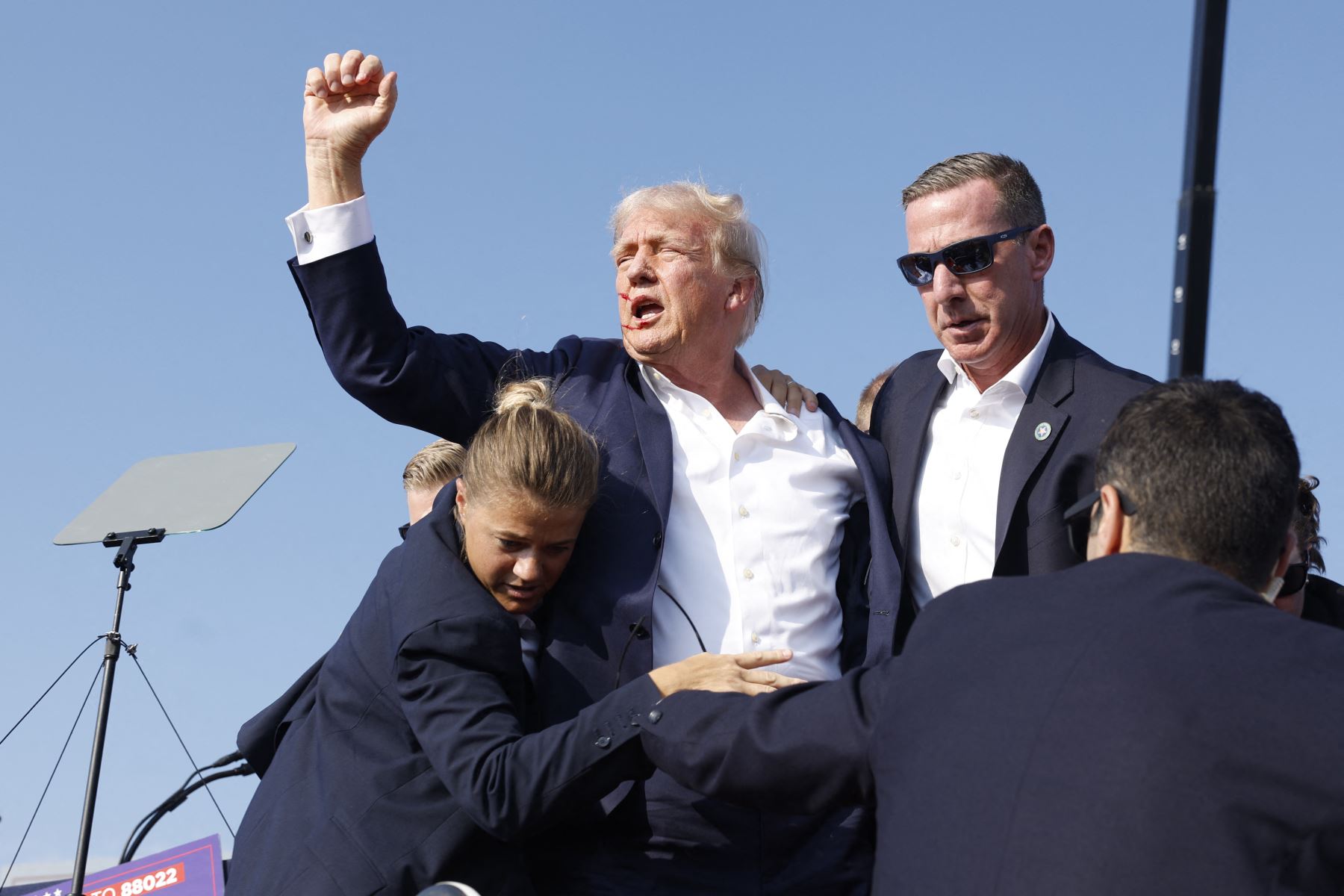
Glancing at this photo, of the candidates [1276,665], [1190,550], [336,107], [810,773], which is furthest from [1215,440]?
[336,107]

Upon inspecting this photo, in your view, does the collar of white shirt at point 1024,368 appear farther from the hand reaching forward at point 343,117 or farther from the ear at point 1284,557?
the hand reaching forward at point 343,117

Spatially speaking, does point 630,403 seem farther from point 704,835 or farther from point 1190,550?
point 1190,550

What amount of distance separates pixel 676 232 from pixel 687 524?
893 mm

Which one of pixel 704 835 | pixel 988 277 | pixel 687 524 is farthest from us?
pixel 988 277

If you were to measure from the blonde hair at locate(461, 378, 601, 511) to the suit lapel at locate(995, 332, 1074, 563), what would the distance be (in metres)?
1.06

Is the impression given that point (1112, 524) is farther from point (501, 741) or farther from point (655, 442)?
point (655, 442)

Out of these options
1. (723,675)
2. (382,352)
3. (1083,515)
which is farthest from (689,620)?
(1083,515)

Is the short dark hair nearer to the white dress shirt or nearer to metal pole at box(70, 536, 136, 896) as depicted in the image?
the white dress shirt

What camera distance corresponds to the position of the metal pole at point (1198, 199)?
295cm

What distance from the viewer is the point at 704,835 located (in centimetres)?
346

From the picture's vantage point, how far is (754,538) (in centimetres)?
379

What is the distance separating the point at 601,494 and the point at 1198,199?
1.54 metres

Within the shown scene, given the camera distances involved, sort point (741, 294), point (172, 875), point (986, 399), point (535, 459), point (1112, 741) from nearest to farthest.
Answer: point (1112, 741), point (535, 459), point (986, 399), point (741, 294), point (172, 875)

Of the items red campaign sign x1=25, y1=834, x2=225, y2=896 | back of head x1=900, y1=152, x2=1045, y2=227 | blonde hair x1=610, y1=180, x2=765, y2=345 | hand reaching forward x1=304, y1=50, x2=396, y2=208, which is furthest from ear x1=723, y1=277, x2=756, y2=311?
red campaign sign x1=25, y1=834, x2=225, y2=896
